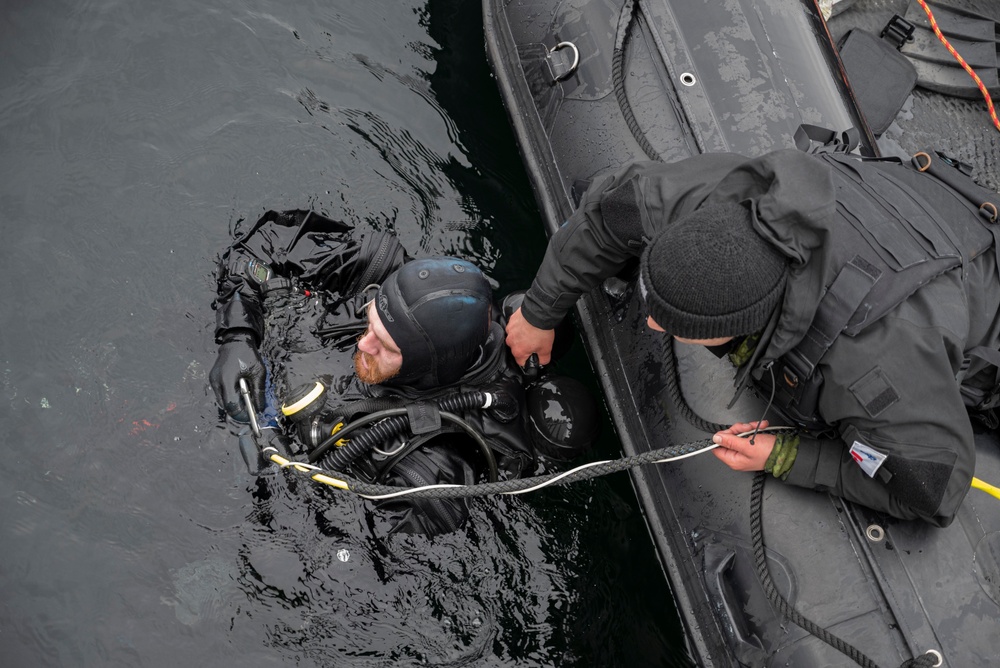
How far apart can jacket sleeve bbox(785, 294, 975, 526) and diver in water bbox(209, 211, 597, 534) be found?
3.72ft

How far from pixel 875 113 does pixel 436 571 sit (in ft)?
11.9

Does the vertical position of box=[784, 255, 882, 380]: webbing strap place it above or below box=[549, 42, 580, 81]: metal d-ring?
above

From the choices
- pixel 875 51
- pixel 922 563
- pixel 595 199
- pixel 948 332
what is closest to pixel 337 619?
pixel 595 199

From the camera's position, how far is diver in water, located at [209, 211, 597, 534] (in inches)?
129

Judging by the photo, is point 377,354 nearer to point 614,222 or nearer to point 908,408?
point 614,222

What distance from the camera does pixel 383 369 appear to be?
337cm

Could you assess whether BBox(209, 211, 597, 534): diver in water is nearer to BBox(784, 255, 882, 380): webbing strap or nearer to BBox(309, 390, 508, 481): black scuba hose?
BBox(309, 390, 508, 481): black scuba hose

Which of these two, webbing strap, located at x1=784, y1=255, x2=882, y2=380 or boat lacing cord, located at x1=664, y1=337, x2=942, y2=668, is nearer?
webbing strap, located at x1=784, y1=255, x2=882, y2=380

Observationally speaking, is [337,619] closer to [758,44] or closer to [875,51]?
[758,44]

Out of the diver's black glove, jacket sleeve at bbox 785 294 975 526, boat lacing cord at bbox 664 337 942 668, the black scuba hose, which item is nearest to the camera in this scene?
jacket sleeve at bbox 785 294 975 526

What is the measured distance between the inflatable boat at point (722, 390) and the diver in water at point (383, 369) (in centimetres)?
44

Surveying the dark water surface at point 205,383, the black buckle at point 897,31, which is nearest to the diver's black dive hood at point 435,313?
the dark water surface at point 205,383

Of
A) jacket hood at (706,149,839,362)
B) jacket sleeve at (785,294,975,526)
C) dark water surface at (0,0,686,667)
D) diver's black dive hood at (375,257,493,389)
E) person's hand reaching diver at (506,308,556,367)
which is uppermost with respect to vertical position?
jacket hood at (706,149,839,362)

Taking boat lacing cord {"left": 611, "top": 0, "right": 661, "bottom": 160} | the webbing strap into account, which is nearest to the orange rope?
boat lacing cord {"left": 611, "top": 0, "right": 661, "bottom": 160}
